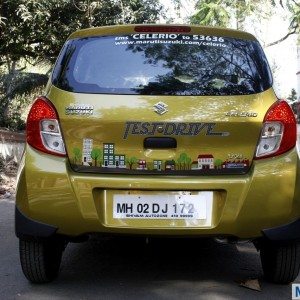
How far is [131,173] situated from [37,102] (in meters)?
0.73

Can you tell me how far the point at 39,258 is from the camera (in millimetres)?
3436

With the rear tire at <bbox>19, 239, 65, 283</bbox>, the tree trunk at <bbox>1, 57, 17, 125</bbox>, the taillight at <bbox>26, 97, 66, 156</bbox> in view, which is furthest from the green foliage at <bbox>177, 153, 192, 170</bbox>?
the tree trunk at <bbox>1, 57, 17, 125</bbox>

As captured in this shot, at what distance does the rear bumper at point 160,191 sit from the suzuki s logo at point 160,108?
0.39 m

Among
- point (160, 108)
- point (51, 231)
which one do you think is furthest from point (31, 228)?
point (160, 108)

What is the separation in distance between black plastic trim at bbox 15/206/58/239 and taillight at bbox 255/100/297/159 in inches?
52.5

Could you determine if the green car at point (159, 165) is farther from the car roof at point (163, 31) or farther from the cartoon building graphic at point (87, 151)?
the car roof at point (163, 31)

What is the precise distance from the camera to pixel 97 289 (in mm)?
3504

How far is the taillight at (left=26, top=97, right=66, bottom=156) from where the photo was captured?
3.19m

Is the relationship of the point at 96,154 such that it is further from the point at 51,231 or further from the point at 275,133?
the point at 275,133

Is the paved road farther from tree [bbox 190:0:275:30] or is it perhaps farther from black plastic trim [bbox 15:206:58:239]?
tree [bbox 190:0:275:30]

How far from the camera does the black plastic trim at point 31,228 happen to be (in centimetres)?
321

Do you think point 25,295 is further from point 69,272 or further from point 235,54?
point 235,54

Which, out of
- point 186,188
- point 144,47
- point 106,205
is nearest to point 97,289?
point 106,205

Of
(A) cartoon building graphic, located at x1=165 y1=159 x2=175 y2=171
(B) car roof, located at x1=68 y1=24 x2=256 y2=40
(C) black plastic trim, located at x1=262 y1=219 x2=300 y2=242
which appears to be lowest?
(C) black plastic trim, located at x1=262 y1=219 x2=300 y2=242
